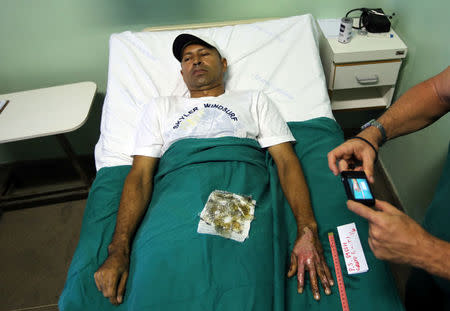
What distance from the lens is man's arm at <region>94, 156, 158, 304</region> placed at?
1071 millimetres

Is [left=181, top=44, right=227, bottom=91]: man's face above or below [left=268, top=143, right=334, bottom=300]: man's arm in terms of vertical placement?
above

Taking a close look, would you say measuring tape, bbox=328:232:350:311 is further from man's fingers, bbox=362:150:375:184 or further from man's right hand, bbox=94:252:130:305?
man's right hand, bbox=94:252:130:305

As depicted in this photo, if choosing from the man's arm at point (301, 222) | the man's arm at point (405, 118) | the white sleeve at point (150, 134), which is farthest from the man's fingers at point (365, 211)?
the white sleeve at point (150, 134)

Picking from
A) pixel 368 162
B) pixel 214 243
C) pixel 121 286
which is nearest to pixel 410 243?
pixel 368 162

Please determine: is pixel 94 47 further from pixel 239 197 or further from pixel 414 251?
pixel 414 251

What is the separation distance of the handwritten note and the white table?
4.85ft

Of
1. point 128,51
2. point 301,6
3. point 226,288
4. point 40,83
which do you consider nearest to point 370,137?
point 226,288

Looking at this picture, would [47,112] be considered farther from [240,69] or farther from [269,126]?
[269,126]

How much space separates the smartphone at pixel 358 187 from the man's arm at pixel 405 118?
0.06 metres

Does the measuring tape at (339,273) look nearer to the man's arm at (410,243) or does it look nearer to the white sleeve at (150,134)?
the man's arm at (410,243)

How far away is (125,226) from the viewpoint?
49.1 inches

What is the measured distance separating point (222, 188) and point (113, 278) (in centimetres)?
52

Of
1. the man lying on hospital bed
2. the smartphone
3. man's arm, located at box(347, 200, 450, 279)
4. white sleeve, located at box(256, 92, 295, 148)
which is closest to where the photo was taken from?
man's arm, located at box(347, 200, 450, 279)

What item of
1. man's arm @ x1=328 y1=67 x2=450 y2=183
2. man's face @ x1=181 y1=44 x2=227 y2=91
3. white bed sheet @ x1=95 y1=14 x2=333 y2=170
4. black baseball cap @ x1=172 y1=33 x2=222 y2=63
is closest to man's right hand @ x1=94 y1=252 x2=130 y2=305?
white bed sheet @ x1=95 y1=14 x2=333 y2=170
